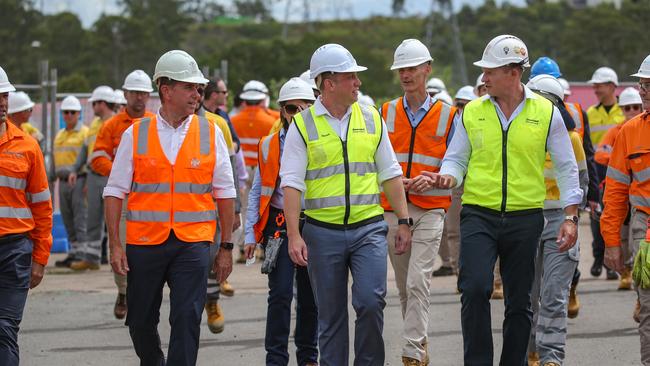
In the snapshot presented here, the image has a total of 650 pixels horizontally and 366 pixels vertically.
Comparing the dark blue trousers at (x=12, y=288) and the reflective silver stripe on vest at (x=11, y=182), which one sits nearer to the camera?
the dark blue trousers at (x=12, y=288)

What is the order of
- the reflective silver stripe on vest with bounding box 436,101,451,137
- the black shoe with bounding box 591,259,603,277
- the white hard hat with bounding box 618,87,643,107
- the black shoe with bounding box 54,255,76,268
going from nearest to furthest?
the reflective silver stripe on vest with bounding box 436,101,451,137
the white hard hat with bounding box 618,87,643,107
the black shoe with bounding box 591,259,603,277
the black shoe with bounding box 54,255,76,268

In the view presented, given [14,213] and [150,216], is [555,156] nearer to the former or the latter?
[150,216]

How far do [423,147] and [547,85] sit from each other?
991 millimetres

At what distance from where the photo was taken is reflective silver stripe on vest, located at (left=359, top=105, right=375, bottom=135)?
7.98m

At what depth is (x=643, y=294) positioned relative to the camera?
8156 mm

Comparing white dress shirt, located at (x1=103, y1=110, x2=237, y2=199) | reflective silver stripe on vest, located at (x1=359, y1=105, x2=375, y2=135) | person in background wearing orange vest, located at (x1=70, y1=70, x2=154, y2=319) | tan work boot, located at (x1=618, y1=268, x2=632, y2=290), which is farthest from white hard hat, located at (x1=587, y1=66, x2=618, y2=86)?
white dress shirt, located at (x1=103, y1=110, x2=237, y2=199)

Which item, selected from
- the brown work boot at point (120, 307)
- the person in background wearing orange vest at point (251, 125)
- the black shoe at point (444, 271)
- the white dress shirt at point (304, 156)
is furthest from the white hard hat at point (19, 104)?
the white dress shirt at point (304, 156)

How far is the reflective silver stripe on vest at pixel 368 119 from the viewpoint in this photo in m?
7.98

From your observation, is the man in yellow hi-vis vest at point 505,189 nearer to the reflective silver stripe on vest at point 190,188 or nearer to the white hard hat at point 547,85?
the white hard hat at point 547,85

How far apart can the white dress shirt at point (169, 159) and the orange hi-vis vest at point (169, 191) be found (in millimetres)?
30

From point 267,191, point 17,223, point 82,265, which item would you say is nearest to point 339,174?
point 267,191

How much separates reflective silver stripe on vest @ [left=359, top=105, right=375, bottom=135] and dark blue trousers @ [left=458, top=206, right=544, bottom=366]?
2.56 feet

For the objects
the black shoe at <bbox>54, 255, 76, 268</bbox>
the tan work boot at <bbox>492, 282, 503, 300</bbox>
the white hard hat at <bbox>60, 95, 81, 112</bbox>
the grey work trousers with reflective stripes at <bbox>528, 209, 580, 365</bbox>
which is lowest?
the black shoe at <bbox>54, 255, 76, 268</bbox>

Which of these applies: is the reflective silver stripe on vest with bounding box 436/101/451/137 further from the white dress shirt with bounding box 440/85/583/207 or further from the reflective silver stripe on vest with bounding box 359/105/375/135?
the reflective silver stripe on vest with bounding box 359/105/375/135
